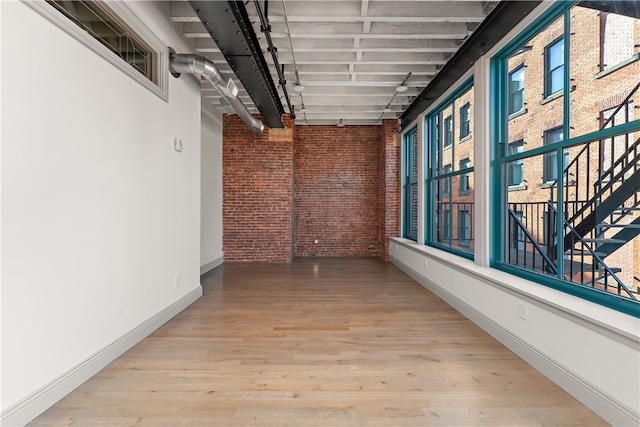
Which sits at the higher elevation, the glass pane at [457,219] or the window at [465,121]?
the window at [465,121]

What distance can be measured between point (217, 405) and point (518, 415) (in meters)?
1.83

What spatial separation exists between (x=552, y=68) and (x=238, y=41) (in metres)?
3.07

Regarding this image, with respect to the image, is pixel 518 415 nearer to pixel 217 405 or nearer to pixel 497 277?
pixel 497 277

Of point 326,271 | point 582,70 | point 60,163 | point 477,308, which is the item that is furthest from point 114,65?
point 326,271

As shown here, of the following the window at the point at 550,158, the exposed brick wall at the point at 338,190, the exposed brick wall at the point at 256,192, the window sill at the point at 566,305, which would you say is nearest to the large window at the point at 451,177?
the window sill at the point at 566,305

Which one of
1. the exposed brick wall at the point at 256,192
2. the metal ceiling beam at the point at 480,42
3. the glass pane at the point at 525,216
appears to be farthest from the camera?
the exposed brick wall at the point at 256,192

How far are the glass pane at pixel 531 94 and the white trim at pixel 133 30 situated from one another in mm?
3630

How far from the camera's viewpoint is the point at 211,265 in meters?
6.00

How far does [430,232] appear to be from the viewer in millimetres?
5328

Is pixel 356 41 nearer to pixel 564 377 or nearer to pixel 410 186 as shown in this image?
pixel 410 186

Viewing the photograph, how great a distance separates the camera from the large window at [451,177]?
4410 millimetres

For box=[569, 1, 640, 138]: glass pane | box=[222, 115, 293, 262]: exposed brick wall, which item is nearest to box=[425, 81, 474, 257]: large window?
box=[569, 1, 640, 138]: glass pane

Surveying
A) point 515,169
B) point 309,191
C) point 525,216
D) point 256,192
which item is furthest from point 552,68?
point 309,191

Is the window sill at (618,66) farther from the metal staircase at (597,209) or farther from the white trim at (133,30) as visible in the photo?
the white trim at (133,30)
